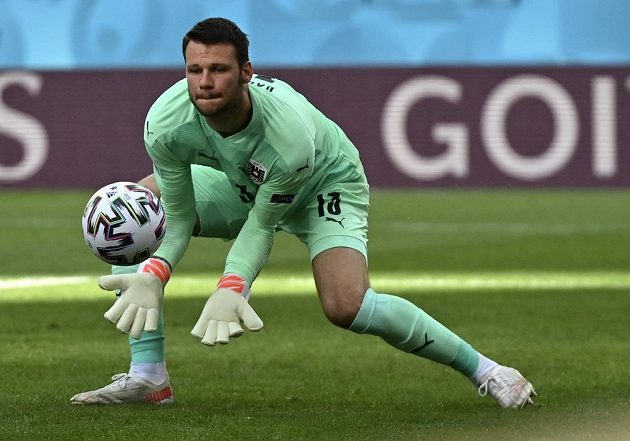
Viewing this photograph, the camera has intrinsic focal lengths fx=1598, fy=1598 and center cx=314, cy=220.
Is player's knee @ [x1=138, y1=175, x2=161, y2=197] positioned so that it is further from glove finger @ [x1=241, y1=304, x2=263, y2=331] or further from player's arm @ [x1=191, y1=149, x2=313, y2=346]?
glove finger @ [x1=241, y1=304, x2=263, y2=331]

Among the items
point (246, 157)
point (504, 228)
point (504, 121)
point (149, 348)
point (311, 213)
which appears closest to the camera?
point (246, 157)

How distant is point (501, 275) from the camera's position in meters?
13.5

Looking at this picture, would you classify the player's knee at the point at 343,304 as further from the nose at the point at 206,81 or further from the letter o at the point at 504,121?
the letter o at the point at 504,121

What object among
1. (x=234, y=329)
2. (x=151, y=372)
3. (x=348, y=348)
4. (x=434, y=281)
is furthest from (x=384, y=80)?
(x=234, y=329)

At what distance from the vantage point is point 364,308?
6.86m

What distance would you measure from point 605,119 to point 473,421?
17.3m

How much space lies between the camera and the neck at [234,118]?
21.5 feet

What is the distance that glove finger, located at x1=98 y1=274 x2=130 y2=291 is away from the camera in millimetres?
6324

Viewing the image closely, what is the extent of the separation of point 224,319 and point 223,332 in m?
0.06

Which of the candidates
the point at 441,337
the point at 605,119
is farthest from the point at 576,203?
the point at 441,337

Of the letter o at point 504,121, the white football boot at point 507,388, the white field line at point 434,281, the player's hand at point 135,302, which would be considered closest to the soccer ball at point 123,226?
the player's hand at point 135,302

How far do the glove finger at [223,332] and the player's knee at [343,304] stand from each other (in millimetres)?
781

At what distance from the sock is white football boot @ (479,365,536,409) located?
1.45 metres

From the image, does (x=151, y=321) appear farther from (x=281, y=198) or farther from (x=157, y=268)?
(x=281, y=198)
